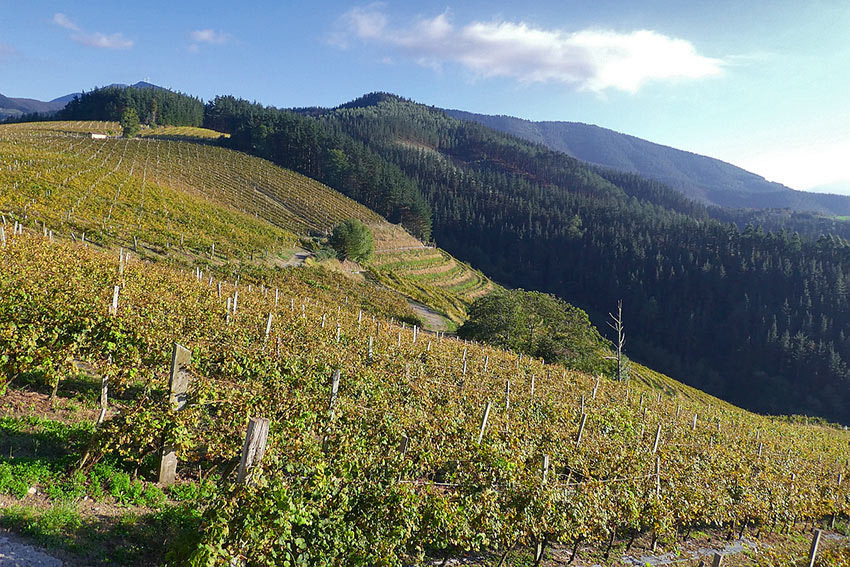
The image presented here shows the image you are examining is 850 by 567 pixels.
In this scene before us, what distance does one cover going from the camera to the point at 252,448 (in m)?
5.90

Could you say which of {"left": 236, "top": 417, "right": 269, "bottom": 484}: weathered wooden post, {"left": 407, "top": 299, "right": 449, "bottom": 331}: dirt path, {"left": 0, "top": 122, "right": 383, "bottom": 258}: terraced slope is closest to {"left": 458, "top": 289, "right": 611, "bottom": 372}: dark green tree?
{"left": 407, "top": 299, "right": 449, "bottom": 331}: dirt path

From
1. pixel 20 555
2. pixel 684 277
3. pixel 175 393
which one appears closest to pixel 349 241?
pixel 175 393

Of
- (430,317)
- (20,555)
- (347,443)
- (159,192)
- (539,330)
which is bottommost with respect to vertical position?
(430,317)

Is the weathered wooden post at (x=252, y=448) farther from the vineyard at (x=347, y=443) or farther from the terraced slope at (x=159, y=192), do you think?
the terraced slope at (x=159, y=192)

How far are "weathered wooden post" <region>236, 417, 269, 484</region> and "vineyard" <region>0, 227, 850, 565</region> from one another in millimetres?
147

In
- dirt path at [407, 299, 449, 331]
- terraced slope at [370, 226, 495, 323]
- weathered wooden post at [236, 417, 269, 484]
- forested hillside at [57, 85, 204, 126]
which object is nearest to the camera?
weathered wooden post at [236, 417, 269, 484]

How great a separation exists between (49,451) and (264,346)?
6352mm

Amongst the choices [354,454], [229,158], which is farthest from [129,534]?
[229,158]

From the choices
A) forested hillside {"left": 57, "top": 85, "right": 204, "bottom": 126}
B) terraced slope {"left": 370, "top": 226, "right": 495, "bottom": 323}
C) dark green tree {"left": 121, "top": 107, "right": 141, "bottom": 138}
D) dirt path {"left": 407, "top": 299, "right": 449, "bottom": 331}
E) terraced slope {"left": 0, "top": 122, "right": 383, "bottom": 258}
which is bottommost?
dirt path {"left": 407, "top": 299, "right": 449, "bottom": 331}

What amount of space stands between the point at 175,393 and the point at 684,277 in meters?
141

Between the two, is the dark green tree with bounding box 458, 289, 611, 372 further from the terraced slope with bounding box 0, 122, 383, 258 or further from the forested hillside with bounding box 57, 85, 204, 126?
the forested hillside with bounding box 57, 85, 204, 126

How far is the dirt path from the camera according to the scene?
4994cm

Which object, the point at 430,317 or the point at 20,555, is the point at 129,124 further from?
the point at 20,555

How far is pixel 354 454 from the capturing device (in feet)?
26.6
